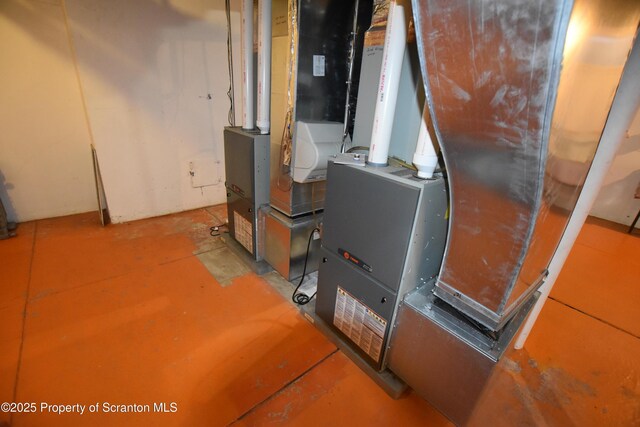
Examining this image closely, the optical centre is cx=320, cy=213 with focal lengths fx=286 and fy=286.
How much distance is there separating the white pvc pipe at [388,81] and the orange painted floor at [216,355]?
115 cm

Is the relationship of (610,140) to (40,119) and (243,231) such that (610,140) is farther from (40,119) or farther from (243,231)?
(40,119)

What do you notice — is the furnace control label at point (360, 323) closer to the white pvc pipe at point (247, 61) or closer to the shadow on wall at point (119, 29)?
the white pvc pipe at point (247, 61)

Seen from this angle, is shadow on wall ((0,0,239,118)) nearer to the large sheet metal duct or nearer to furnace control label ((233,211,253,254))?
furnace control label ((233,211,253,254))

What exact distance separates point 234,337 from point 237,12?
318cm

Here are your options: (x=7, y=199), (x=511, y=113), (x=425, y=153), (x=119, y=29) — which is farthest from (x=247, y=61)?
(x=7, y=199)

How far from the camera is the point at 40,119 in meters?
2.63

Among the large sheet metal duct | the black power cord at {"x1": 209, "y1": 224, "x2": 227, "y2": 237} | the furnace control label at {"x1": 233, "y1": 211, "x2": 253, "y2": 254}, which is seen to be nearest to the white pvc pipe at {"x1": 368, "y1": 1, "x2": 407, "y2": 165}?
the large sheet metal duct

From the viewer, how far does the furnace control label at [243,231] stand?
2371 mm

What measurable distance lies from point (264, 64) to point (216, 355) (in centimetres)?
184

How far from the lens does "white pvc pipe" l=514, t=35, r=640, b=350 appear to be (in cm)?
114

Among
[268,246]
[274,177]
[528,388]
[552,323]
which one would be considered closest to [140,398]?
[268,246]

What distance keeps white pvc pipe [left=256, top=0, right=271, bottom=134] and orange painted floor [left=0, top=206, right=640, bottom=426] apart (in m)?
1.23

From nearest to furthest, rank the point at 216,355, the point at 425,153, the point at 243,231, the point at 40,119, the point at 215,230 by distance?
the point at 425,153 → the point at 216,355 → the point at 243,231 → the point at 40,119 → the point at 215,230

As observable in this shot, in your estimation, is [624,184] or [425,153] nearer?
[425,153]
